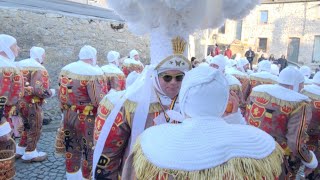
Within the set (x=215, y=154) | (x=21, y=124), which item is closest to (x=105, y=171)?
(x=215, y=154)

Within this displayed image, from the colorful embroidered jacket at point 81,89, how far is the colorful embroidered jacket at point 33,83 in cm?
104

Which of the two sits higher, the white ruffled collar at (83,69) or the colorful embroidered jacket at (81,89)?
the white ruffled collar at (83,69)

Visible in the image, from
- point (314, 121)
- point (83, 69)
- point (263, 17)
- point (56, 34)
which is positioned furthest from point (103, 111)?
point (263, 17)

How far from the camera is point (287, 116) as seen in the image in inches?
142

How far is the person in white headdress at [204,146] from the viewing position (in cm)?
122

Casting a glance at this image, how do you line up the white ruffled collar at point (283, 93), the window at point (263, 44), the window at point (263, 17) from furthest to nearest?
1. the window at point (263, 44)
2. the window at point (263, 17)
3. the white ruffled collar at point (283, 93)

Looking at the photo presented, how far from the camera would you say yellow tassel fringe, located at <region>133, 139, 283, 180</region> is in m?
1.22

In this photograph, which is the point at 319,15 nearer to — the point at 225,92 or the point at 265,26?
the point at 265,26

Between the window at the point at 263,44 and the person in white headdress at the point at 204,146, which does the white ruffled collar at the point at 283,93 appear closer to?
the person in white headdress at the point at 204,146

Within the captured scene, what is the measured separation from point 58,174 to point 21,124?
1585 mm

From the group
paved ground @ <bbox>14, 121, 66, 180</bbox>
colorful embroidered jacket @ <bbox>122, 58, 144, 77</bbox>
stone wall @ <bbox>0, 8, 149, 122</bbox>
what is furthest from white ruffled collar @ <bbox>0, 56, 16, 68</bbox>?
colorful embroidered jacket @ <bbox>122, 58, 144, 77</bbox>

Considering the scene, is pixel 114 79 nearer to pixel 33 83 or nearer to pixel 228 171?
pixel 33 83

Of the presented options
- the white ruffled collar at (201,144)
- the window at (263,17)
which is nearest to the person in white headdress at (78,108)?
the white ruffled collar at (201,144)

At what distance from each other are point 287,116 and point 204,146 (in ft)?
8.93
